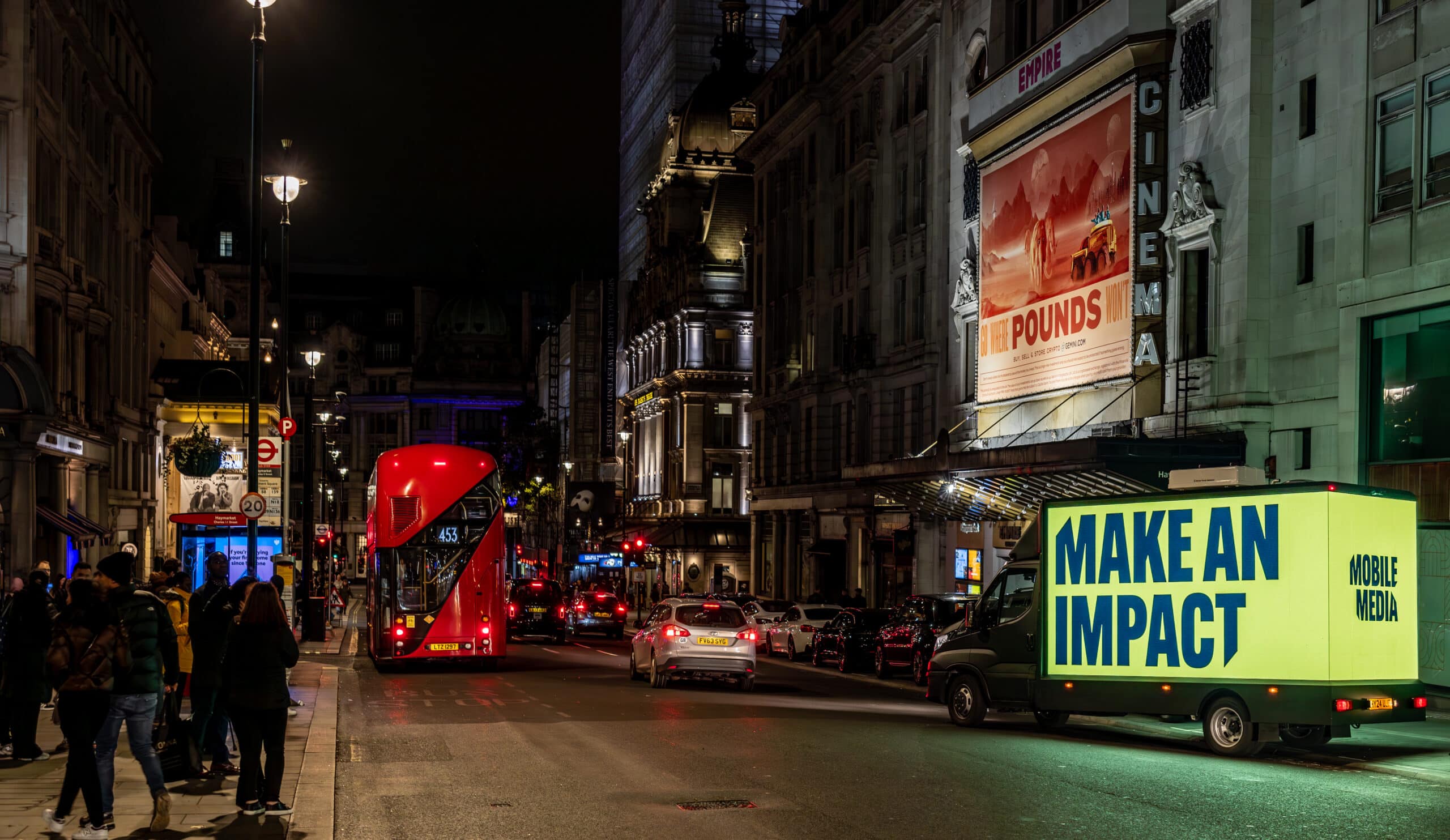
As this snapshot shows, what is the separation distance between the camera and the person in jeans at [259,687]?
39.1ft

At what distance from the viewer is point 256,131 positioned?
23.8m

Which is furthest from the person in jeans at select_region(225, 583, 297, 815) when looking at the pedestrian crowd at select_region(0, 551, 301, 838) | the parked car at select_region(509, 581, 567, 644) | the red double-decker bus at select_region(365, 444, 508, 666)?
the parked car at select_region(509, 581, 567, 644)

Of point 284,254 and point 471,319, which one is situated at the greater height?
point 471,319

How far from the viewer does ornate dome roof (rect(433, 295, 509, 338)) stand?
6398 inches

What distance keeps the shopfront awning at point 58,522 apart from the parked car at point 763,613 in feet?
56.4

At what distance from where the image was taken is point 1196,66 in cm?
3212

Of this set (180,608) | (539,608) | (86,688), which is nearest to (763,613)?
(539,608)

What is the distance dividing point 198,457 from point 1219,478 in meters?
26.2

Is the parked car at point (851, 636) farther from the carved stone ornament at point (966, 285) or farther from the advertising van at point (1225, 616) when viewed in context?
the advertising van at point (1225, 616)

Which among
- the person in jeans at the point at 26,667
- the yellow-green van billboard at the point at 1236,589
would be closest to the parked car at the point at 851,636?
the yellow-green van billboard at the point at 1236,589

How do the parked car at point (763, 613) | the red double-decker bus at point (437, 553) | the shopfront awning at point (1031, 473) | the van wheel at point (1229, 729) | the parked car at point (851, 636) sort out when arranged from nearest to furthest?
the van wheel at point (1229, 729) < the shopfront awning at point (1031, 473) < the red double-decker bus at point (437, 553) < the parked car at point (851, 636) < the parked car at point (763, 613)

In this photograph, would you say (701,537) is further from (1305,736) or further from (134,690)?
(134,690)

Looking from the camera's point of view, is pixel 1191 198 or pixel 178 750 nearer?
pixel 178 750

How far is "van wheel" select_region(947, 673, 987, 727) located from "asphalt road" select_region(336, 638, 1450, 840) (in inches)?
13.0
